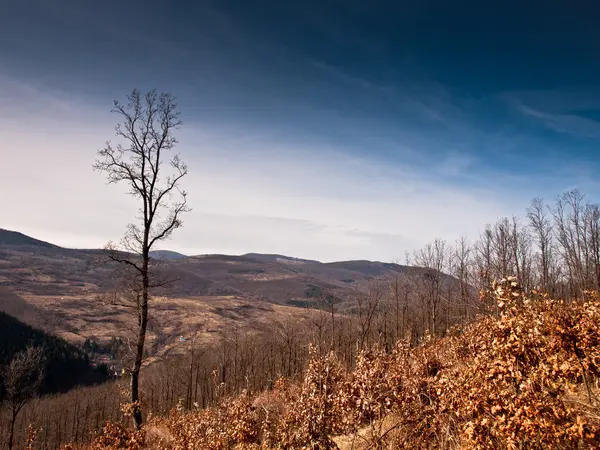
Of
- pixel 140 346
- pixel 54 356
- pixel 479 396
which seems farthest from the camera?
pixel 54 356

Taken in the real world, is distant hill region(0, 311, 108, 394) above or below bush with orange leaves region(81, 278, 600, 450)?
below

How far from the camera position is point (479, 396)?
19.7 ft

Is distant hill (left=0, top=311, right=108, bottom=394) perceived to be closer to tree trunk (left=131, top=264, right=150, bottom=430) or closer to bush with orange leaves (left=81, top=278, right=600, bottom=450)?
tree trunk (left=131, top=264, right=150, bottom=430)

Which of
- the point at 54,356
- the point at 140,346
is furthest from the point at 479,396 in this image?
the point at 54,356

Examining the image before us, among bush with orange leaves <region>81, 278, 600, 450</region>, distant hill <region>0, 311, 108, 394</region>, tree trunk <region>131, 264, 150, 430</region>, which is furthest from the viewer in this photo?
distant hill <region>0, 311, 108, 394</region>

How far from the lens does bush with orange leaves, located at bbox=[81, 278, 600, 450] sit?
18.2ft

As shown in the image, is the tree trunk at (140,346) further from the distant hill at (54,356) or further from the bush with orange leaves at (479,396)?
the distant hill at (54,356)

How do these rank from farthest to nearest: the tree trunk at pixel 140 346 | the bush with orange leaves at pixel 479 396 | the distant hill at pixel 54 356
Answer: the distant hill at pixel 54 356 → the tree trunk at pixel 140 346 → the bush with orange leaves at pixel 479 396

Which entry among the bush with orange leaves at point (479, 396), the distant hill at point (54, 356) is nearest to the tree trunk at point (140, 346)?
the bush with orange leaves at point (479, 396)

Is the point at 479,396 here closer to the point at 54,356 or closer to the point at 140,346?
the point at 140,346

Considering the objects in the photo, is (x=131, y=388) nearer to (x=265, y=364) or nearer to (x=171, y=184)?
(x=171, y=184)

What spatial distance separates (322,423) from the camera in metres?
8.66

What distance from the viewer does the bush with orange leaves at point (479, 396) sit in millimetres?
5543

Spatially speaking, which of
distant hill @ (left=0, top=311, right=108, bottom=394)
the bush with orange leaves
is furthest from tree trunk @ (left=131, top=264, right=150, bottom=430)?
distant hill @ (left=0, top=311, right=108, bottom=394)
